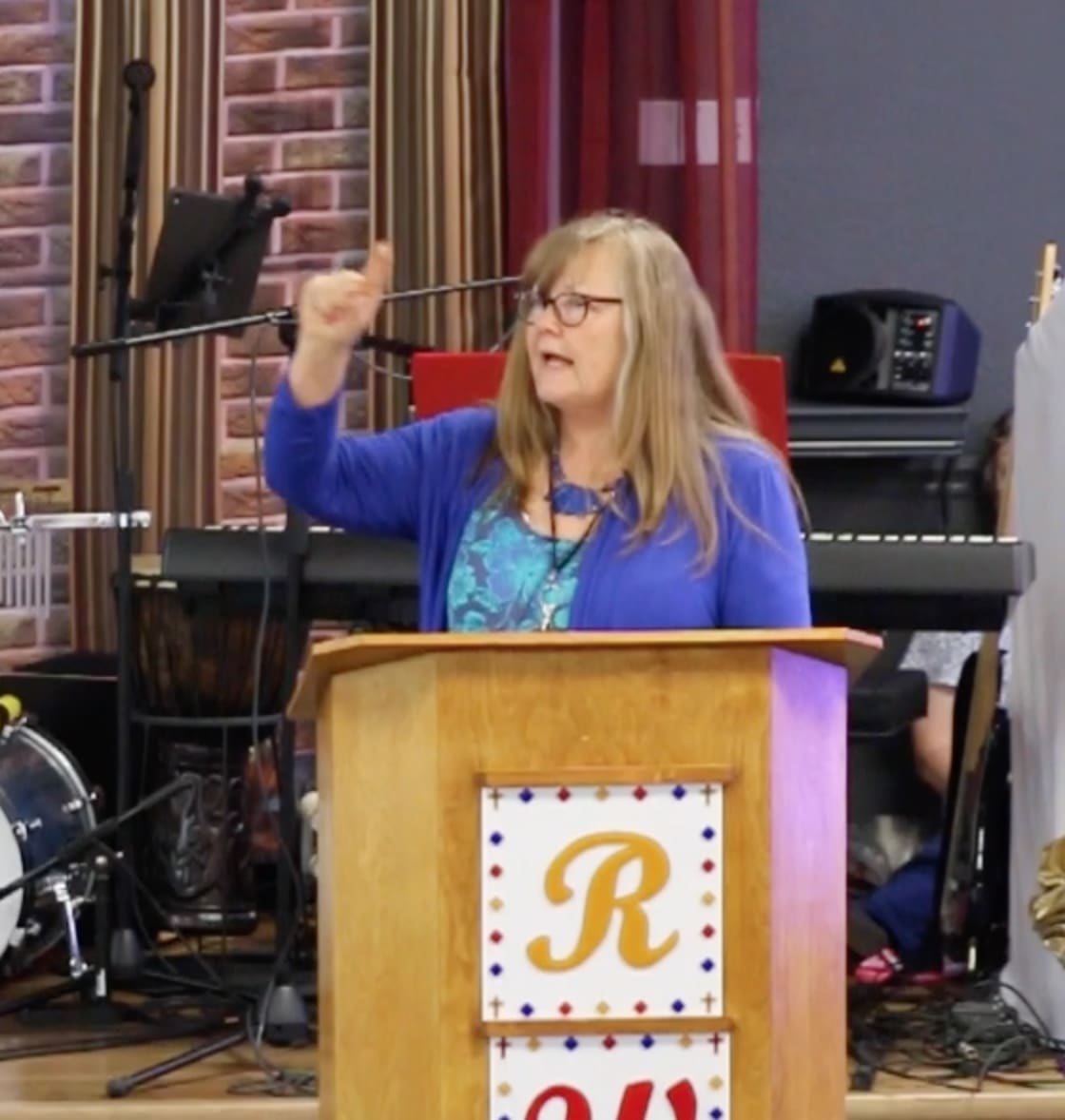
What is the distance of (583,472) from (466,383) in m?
0.77

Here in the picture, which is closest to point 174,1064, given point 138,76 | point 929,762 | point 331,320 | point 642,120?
point 331,320

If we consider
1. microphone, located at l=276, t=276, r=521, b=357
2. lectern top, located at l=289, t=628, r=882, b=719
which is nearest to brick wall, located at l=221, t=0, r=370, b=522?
microphone, located at l=276, t=276, r=521, b=357

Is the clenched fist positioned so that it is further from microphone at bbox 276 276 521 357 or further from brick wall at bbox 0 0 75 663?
brick wall at bbox 0 0 75 663

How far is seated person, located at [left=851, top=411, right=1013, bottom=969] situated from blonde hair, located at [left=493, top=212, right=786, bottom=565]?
1234mm

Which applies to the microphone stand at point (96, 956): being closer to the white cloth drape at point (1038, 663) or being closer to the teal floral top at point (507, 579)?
the teal floral top at point (507, 579)

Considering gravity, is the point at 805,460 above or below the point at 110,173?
below

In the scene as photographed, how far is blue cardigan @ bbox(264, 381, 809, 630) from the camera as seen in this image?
6.87ft

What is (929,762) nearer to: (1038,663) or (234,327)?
(1038,663)

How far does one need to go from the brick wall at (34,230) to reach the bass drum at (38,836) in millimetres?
904

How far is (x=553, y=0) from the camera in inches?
163

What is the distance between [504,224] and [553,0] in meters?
0.44

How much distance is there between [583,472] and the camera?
7.17ft

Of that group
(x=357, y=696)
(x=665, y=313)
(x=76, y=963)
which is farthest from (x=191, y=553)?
(x=357, y=696)

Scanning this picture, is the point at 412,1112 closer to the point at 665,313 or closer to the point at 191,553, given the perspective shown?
the point at 665,313
